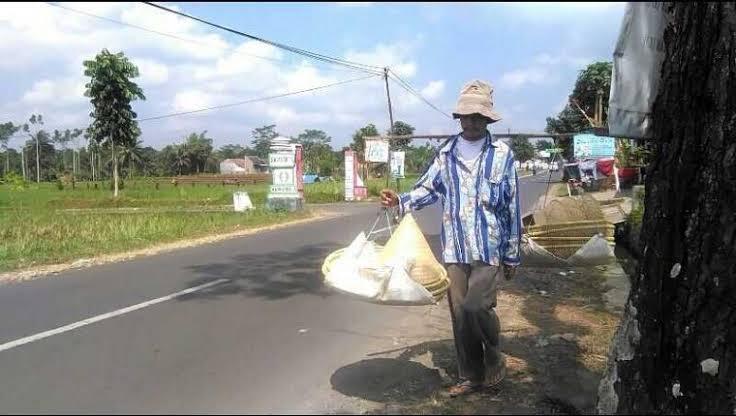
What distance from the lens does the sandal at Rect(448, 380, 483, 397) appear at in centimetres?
Answer: 382

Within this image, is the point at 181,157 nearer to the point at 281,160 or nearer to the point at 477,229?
the point at 281,160

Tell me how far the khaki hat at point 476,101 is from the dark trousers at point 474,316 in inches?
35.8

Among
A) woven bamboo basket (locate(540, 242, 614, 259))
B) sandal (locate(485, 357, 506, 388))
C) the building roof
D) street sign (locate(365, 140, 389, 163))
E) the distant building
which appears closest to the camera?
sandal (locate(485, 357, 506, 388))

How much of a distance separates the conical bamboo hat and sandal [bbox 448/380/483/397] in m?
0.65

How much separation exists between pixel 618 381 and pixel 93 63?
31988mm

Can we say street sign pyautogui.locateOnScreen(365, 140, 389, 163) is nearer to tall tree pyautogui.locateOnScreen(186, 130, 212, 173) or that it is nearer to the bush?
the bush

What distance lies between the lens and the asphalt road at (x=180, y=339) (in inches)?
149

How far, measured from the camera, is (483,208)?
147 inches

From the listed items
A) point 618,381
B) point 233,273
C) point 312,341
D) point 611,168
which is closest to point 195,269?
point 233,273

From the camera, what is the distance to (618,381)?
3.25 m

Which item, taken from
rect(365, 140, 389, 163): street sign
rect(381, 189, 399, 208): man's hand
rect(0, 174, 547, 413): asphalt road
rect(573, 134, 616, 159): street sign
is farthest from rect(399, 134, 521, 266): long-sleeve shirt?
rect(365, 140, 389, 163): street sign

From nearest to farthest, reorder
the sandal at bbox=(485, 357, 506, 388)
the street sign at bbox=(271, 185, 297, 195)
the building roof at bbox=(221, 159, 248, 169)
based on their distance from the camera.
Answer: the sandal at bbox=(485, 357, 506, 388) → the street sign at bbox=(271, 185, 297, 195) → the building roof at bbox=(221, 159, 248, 169)

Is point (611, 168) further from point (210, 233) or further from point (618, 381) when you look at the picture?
point (618, 381)

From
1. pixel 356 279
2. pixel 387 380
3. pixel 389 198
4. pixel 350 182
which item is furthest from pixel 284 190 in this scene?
pixel 356 279
